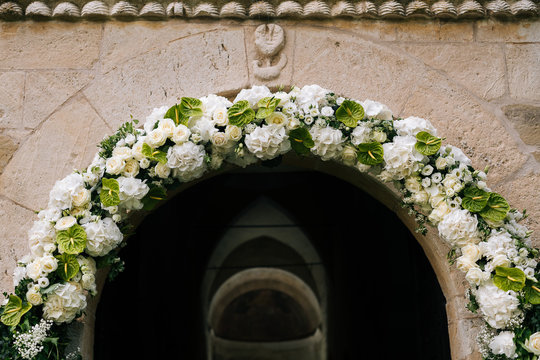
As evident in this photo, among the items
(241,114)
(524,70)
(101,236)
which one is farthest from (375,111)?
(101,236)

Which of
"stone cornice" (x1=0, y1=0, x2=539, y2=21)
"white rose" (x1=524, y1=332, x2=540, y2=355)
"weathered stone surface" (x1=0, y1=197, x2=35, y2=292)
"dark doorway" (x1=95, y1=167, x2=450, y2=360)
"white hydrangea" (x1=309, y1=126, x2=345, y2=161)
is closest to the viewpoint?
"white rose" (x1=524, y1=332, x2=540, y2=355)

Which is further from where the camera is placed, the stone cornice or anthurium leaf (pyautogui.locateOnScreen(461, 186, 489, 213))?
the stone cornice

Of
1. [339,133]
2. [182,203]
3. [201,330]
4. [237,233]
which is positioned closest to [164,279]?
[182,203]

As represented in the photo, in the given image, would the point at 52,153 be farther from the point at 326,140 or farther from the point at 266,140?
the point at 326,140

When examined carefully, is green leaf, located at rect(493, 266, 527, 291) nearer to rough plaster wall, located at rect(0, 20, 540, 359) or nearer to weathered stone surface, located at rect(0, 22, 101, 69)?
rough plaster wall, located at rect(0, 20, 540, 359)

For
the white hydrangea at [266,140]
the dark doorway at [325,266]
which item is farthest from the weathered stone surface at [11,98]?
the white hydrangea at [266,140]

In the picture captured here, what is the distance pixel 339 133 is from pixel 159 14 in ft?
3.67

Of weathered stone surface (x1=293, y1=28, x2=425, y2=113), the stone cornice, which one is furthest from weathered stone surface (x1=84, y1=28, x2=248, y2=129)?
weathered stone surface (x1=293, y1=28, x2=425, y2=113)

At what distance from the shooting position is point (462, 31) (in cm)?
329

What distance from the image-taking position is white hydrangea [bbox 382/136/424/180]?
8.91ft

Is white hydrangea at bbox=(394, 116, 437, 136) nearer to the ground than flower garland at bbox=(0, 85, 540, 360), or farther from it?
farther from it

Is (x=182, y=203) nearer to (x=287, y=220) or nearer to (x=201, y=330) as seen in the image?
(x=201, y=330)

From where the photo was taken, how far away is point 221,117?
2.75 m

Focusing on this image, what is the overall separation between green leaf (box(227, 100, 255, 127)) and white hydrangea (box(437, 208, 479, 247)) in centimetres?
88
